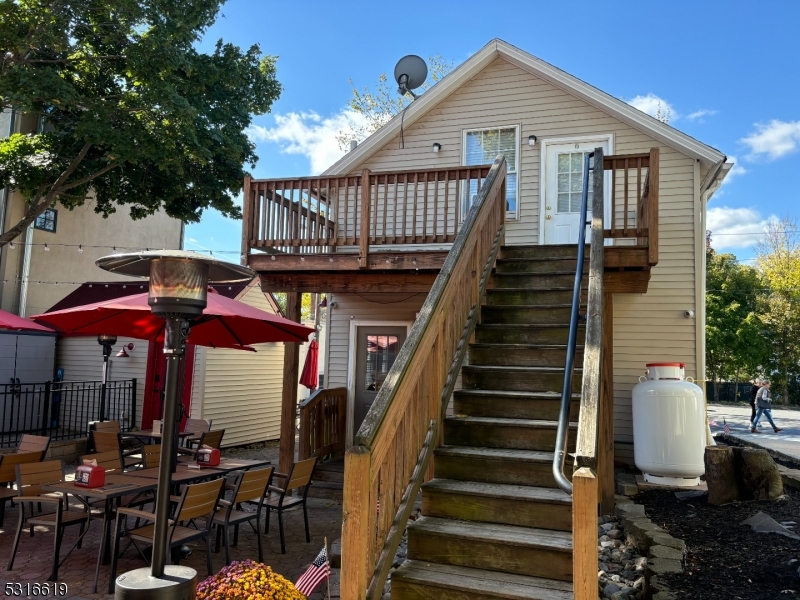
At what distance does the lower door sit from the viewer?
10.1 metres

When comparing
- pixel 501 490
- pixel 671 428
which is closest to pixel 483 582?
pixel 501 490

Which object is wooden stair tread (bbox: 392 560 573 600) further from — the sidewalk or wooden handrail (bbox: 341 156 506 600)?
the sidewalk

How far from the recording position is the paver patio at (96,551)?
4805mm

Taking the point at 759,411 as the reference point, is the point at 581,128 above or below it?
above

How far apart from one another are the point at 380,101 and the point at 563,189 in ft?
55.6

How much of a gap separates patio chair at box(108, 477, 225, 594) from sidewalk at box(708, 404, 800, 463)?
30.8ft

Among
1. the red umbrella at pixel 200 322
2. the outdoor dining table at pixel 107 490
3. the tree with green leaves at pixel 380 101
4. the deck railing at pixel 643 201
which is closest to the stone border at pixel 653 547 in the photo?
the deck railing at pixel 643 201

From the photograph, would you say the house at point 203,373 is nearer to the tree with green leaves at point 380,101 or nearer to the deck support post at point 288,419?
the deck support post at point 288,419

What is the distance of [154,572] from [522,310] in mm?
3824

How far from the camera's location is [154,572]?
2750mm

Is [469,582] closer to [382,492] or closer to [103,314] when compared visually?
[382,492]

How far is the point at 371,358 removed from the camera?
10234 mm

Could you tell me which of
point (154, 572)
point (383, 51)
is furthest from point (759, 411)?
point (383, 51)

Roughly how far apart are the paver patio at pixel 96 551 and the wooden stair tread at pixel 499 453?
1164 millimetres
